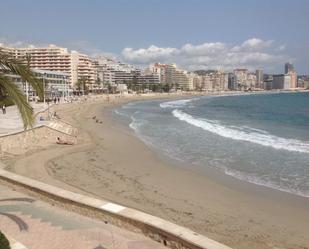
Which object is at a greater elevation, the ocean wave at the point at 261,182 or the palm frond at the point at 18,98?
the palm frond at the point at 18,98

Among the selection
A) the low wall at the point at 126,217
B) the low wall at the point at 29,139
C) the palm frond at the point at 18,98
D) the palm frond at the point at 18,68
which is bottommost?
the low wall at the point at 29,139

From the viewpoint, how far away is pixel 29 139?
22766mm

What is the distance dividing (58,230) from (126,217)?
1.22 metres

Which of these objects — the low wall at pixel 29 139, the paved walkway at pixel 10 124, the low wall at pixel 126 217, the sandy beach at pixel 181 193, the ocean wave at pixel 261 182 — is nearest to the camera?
the low wall at pixel 126 217

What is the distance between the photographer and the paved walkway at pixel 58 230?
21.7ft

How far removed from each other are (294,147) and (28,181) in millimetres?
18525

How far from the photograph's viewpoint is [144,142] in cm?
2773

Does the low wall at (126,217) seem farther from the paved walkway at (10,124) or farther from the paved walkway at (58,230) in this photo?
the paved walkway at (10,124)

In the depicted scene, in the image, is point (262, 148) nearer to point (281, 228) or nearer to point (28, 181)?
point (281, 228)

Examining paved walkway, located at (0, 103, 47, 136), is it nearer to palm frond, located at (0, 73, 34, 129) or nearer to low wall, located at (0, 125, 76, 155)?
low wall, located at (0, 125, 76, 155)

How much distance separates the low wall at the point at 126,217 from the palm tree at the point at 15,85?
219 cm

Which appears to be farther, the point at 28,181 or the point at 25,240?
the point at 28,181

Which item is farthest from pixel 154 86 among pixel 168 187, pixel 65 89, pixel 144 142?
pixel 168 187

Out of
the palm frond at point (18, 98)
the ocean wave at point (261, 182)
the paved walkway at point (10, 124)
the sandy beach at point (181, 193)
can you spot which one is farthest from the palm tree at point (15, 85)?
the paved walkway at point (10, 124)
